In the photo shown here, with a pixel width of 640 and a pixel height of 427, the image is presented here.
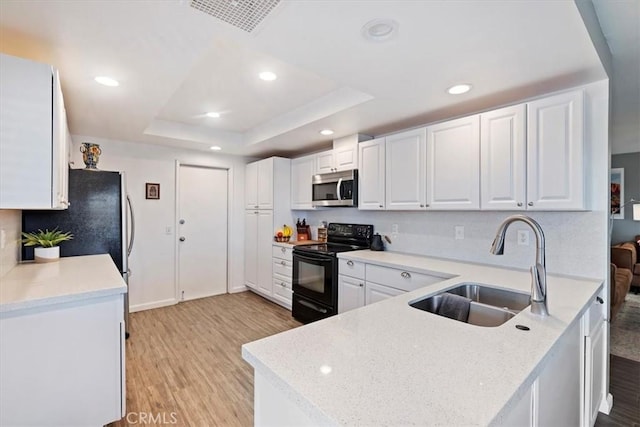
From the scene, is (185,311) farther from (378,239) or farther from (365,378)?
(365,378)

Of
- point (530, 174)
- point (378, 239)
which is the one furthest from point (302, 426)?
point (378, 239)

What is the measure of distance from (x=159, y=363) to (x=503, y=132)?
336 cm

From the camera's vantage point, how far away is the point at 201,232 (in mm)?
4555

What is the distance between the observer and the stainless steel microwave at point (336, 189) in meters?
3.36

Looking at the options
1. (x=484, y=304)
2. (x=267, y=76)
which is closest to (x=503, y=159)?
(x=484, y=304)

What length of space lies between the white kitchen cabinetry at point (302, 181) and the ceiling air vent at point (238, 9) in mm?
2569

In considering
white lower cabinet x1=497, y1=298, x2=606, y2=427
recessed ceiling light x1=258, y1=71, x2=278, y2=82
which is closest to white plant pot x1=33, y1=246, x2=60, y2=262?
recessed ceiling light x1=258, y1=71, x2=278, y2=82

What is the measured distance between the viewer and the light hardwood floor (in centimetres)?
200

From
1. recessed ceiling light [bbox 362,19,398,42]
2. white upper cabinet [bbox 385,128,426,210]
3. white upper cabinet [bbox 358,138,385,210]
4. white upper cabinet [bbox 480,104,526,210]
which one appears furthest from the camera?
white upper cabinet [bbox 358,138,385,210]

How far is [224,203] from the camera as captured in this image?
478cm

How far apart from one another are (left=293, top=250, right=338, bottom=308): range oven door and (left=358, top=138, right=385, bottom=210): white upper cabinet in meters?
0.72

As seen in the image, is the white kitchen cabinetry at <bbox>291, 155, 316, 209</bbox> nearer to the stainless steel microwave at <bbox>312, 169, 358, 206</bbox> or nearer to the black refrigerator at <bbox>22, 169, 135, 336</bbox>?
the stainless steel microwave at <bbox>312, 169, 358, 206</bbox>

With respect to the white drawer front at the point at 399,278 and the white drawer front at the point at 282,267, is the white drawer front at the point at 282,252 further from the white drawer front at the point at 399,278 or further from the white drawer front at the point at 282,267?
the white drawer front at the point at 399,278

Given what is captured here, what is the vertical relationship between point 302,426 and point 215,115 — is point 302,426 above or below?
below
